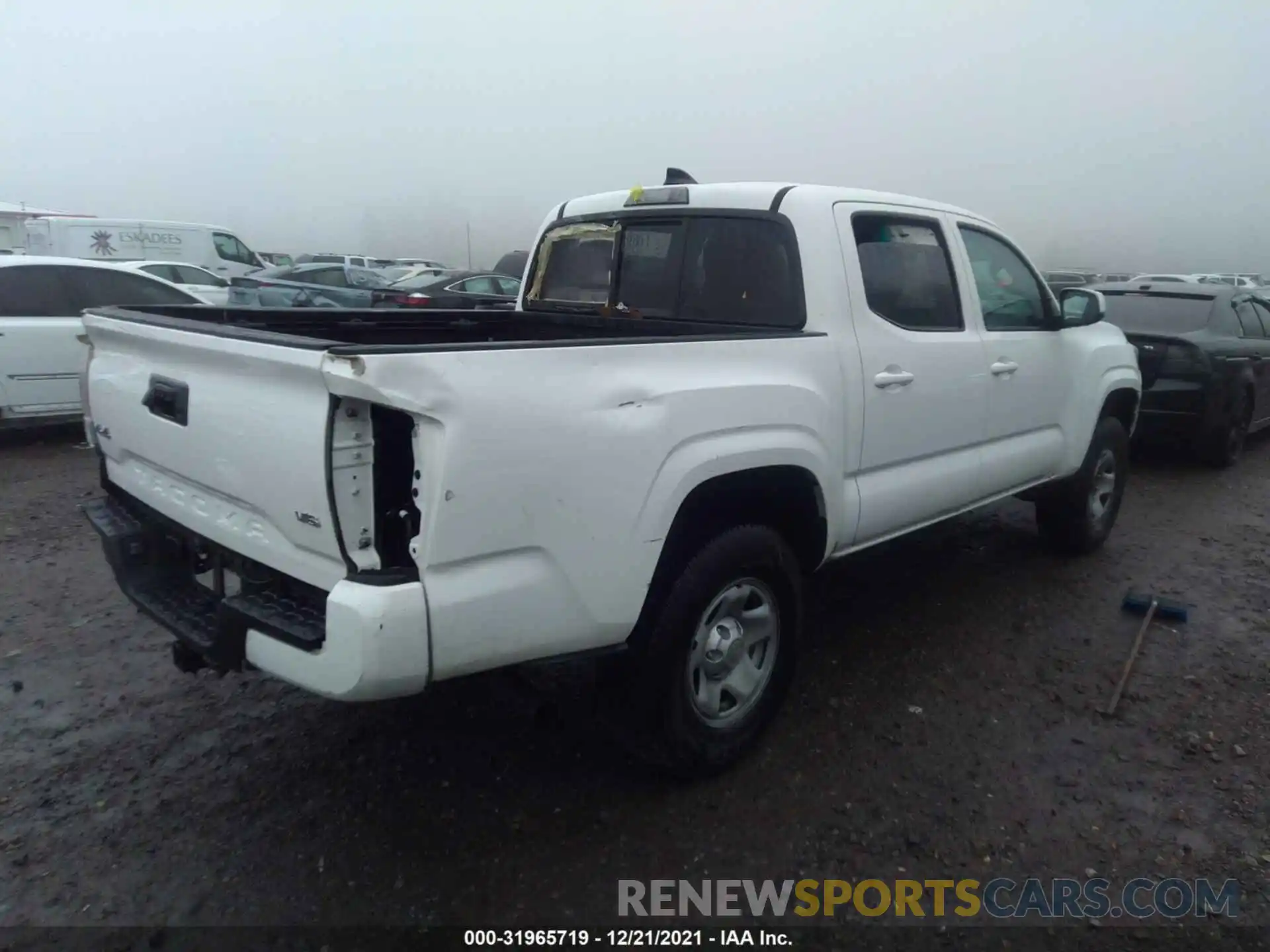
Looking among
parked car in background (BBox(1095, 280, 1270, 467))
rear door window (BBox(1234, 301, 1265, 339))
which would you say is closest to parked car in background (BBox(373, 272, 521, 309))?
parked car in background (BBox(1095, 280, 1270, 467))

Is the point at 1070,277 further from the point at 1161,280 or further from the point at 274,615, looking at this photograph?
the point at 274,615

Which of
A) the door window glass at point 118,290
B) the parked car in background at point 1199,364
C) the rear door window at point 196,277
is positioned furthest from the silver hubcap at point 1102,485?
the rear door window at point 196,277

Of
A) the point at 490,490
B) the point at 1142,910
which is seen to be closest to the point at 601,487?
the point at 490,490

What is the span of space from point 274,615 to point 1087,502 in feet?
15.0

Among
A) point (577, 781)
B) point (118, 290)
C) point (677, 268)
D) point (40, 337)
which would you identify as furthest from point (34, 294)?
point (577, 781)

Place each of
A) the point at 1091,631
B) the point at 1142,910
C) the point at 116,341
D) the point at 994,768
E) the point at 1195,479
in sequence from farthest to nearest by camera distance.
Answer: the point at 1195,479, the point at 1091,631, the point at 994,768, the point at 116,341, the point at 1142,910

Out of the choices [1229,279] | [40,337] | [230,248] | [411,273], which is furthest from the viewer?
[1229,279]

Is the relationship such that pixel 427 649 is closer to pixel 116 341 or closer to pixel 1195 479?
pixel 116 341

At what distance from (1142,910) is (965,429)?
2.04 m

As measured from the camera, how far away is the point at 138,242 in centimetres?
2050

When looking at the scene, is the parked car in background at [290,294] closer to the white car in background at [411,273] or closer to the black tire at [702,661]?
the white car in background at [411,273]

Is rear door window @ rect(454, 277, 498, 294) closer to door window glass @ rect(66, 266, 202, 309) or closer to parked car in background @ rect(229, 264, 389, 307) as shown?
parked car in background @ rect(229, 264, 389, 307)

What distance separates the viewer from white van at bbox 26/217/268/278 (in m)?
20.4

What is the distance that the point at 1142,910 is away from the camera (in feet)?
8.54
